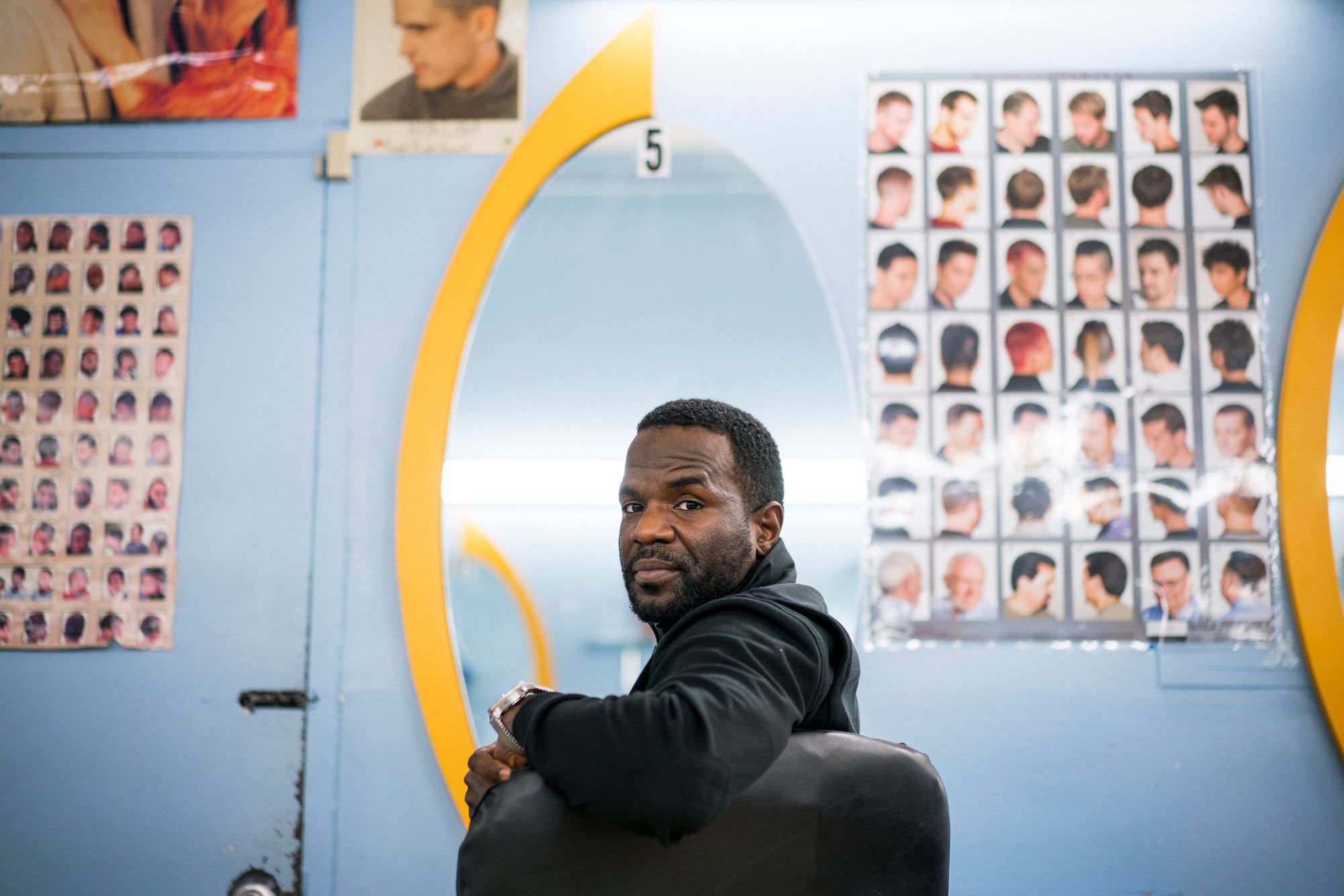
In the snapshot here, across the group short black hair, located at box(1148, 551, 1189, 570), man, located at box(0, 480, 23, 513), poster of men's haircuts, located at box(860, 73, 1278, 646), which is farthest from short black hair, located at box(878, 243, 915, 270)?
man, located at box(0, 480, 23, 513)

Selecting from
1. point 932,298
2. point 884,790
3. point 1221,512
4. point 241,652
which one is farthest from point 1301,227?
point 241,652

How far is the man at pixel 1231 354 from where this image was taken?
2.18 m

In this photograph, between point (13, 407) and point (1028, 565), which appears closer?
point (1028, 565)

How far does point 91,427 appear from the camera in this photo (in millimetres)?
2289

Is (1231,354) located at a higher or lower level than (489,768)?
higher

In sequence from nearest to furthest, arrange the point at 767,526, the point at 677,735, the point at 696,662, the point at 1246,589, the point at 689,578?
the point at 677,735 → the point at 696,662 → the point at 689,578 → the point at 767,526 → the point at 1246,589

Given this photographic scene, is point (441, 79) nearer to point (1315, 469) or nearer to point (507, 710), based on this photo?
point (507, 710)

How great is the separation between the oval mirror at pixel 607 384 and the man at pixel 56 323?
3.11ft

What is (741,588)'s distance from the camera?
1387 millimetres

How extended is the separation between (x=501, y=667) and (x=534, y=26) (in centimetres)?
146

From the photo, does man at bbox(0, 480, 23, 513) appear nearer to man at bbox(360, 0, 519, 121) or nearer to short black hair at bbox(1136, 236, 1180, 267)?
man at bbox(360, 0, 519, 121)

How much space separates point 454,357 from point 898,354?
99 centimetres

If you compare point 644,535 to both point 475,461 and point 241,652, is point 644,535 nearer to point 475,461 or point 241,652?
point 475,461

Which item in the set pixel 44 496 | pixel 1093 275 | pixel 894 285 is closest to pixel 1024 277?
pixel 1093 275
